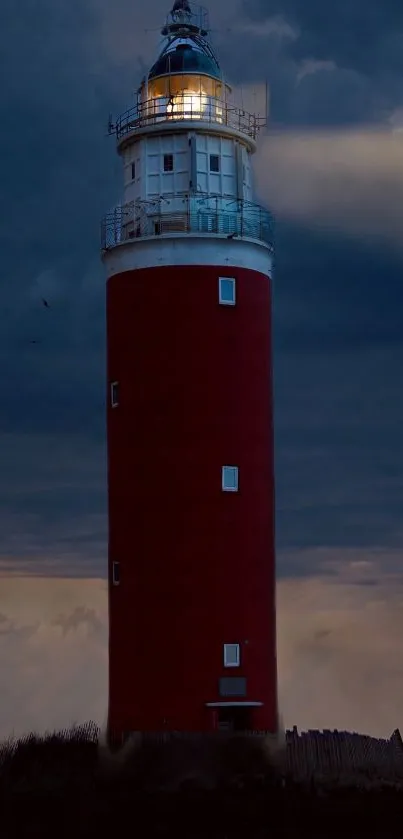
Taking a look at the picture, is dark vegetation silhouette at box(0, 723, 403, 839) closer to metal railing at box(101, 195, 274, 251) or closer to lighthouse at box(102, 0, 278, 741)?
lighthouse at box(102, 0, 278, 741)

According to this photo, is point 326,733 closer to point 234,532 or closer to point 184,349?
point 234,532

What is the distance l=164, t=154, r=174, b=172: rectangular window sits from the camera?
4478cm

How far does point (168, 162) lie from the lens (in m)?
44.8

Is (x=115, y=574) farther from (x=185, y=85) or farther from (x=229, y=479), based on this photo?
(x=185, y=85)

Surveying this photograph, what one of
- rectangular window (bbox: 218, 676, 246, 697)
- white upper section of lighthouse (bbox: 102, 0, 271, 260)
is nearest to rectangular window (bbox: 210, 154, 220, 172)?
white upper section of lighthouse (bbox: 102, 0, 271, 260)

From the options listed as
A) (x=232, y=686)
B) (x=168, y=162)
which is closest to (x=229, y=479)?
(x=232, y=686)

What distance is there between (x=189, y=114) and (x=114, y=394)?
19.8 ft

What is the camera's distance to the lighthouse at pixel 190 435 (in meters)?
43.0

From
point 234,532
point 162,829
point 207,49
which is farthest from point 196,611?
point 207,49

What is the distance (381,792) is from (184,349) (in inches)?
398

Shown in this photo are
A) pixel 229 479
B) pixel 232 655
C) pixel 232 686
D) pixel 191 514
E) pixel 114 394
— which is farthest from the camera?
pixel 114 394

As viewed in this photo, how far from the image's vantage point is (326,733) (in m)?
41.1

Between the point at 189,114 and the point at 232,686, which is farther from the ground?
the point at 189,114

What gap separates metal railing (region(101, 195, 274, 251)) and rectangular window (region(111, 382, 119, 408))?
2.89m
